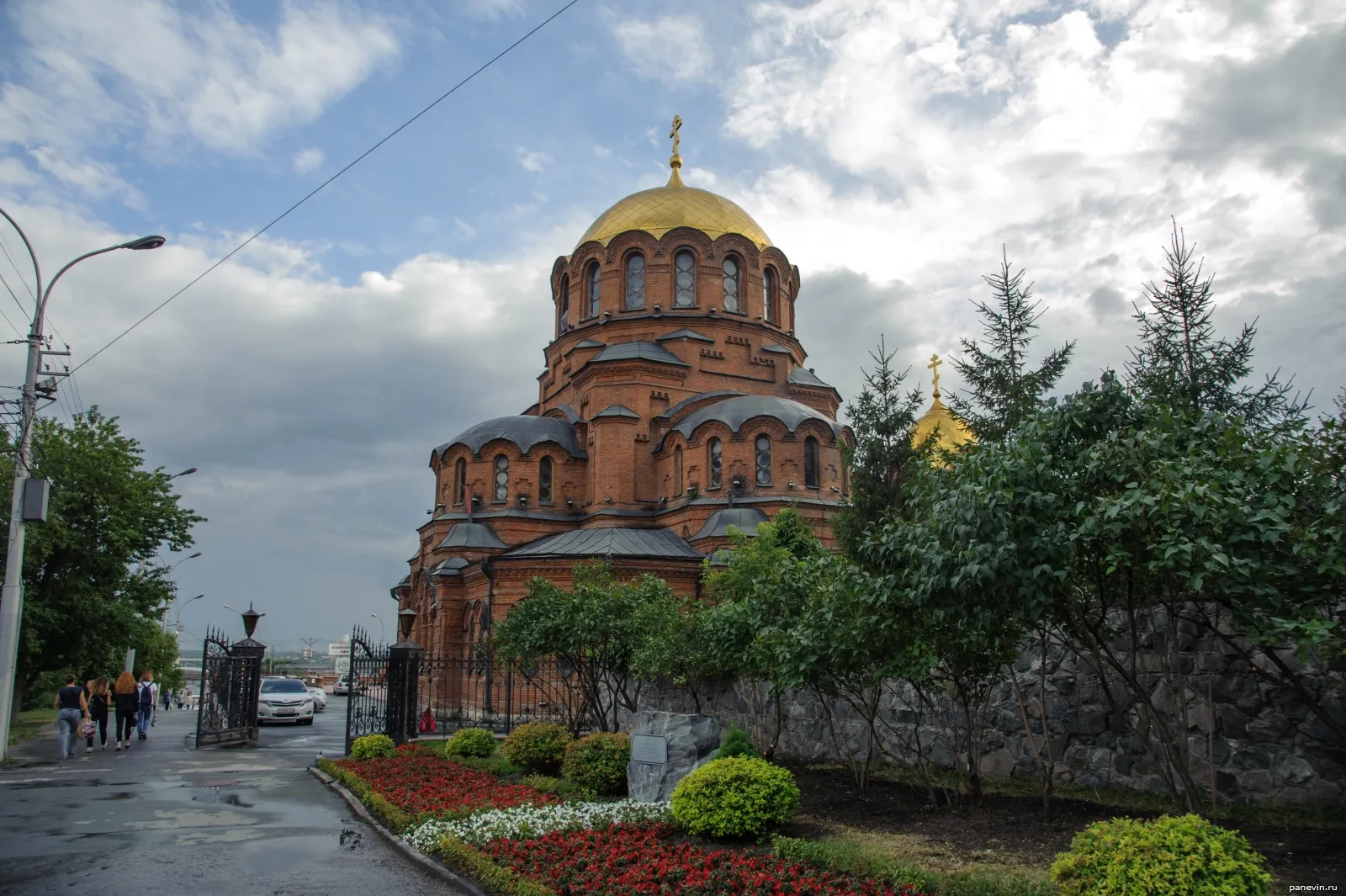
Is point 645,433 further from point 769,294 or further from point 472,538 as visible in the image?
point 769,294

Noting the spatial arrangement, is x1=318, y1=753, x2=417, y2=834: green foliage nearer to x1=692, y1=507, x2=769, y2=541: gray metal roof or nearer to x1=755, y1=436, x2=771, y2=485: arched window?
x1=692, y1=507, x2=769, y2=541: gray metal roof

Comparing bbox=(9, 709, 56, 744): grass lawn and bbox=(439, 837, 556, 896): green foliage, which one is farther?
bbox=(9, 709, 56, 744): grass lawn

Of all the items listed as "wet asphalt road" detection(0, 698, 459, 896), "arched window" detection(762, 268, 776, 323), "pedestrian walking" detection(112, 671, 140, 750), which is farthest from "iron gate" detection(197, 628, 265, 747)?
"arched window" detection(762, 268, 776, 323)

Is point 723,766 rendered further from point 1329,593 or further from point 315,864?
point 1329,593

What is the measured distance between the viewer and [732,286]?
113ft

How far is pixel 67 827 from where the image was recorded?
981cm

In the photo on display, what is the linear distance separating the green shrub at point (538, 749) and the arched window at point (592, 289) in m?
22.8

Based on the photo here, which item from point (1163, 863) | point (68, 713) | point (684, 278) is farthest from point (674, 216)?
point (1163, 863)

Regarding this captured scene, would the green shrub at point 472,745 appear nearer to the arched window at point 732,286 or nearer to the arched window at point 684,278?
the arched window at point 684,278

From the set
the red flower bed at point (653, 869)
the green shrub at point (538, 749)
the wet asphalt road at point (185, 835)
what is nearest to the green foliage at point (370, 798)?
the wet asphalt road at point (185, 835)

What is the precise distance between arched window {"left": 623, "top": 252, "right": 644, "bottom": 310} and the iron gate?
18438 millimetres

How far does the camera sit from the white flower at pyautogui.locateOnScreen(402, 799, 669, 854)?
886 cm

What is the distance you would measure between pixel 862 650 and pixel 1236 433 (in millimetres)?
3966

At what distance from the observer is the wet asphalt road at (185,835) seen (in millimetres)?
7547
